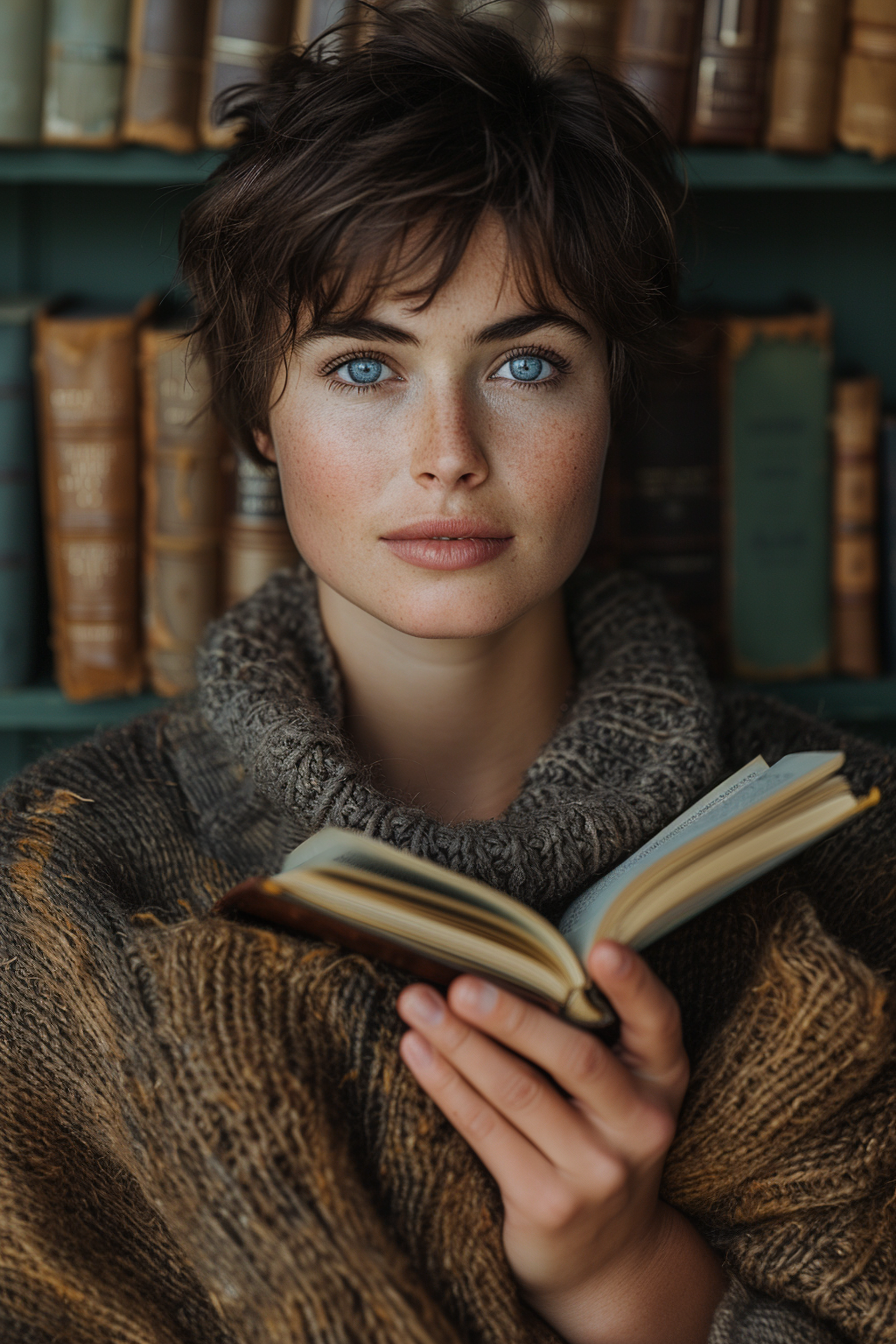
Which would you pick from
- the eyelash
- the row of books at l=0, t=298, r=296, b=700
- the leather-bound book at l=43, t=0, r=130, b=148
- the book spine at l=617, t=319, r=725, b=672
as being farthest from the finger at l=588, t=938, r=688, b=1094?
the leather-bound book at l=43, t=0, r=130, b=148

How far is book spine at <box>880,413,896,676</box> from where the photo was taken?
49.4 inches

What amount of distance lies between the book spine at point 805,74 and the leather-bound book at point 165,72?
552 millimetres

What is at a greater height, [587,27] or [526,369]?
[587,27]

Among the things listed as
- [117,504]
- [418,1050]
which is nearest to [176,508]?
[117,504]

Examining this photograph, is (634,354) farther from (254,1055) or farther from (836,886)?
(254,1055)

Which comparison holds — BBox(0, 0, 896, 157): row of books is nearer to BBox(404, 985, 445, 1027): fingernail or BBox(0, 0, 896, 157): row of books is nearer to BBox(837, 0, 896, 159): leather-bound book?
BBox(837, 0, 896, 159): leather-bound book

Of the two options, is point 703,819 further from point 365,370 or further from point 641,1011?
point 365,370

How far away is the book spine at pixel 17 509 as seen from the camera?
46.8 inches

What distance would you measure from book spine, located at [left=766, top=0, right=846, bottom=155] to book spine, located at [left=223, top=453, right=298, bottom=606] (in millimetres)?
605

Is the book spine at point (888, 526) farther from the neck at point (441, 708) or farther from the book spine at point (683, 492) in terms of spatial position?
the neck at point (441, 708)

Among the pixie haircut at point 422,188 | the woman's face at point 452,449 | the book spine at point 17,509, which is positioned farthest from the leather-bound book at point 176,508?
the woman's face at point 452,449

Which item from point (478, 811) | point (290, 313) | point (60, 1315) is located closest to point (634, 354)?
point (290, 313)

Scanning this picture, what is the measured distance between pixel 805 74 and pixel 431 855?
2.80 ft

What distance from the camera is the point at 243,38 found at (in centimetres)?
110
